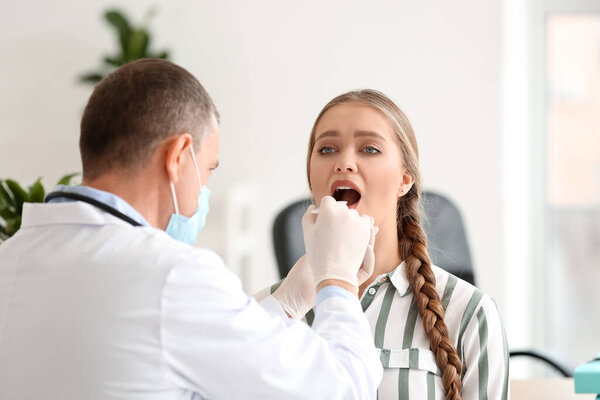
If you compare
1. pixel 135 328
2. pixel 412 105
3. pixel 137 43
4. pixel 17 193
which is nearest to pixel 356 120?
pixel 135 328

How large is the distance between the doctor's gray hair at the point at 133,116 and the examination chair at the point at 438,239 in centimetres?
118

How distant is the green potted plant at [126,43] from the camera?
3568 millimetres

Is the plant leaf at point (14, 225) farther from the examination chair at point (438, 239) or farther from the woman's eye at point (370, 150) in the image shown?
the woman's eye at point (370, 150)

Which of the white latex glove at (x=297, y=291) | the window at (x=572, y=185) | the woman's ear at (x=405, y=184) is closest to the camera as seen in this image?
the white latex glove at (x=297, y=291)

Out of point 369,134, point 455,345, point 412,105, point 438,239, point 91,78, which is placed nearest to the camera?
point 455,345

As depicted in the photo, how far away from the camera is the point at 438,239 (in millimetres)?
2383

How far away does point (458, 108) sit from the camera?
3.52m

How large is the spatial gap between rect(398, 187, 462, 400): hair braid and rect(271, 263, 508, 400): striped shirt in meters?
0.03

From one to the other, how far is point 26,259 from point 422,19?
109 inches

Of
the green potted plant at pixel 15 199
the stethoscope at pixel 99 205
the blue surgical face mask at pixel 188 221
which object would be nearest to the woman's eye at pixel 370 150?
the blue surgical face mask at pixel 188 221

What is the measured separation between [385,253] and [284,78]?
2086 mm

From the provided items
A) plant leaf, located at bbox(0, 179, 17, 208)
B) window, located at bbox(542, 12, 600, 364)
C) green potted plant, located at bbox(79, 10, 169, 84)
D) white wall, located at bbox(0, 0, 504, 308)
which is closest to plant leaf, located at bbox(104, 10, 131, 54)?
green potted plant, located at bbox(79, 10, 169, 84)

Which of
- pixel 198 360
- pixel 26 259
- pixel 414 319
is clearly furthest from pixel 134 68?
pixel 414 319

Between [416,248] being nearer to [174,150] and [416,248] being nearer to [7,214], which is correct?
[174,150]
